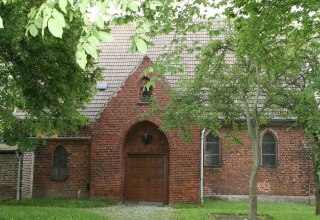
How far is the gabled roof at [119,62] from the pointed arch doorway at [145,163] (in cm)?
222

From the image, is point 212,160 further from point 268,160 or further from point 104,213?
point 104,213

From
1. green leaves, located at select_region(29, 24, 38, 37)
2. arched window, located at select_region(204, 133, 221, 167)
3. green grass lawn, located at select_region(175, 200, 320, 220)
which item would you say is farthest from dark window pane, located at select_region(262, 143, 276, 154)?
green leaves, located at select_region(29, 24, 38, 37)

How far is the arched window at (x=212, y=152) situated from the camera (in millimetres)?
20828

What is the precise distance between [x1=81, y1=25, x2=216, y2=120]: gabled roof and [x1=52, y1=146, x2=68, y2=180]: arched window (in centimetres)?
Result: 225

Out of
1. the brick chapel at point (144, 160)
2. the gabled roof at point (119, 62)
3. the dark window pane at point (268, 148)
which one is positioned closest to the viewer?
the brick chapel at point (144, 160)

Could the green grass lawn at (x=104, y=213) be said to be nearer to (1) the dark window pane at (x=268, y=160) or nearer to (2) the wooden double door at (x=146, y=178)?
(2) the wooden double door at (x=146, y=178)

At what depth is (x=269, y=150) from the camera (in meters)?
20.8

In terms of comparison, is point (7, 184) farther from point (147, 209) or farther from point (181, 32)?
point (181, 32)

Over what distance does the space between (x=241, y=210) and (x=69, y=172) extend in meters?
8.66

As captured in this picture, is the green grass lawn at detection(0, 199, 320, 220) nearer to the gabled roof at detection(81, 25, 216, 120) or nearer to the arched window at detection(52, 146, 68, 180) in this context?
the arched window at detection(52, 146, 68, 180)

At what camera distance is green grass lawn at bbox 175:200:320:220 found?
14366 millimetres

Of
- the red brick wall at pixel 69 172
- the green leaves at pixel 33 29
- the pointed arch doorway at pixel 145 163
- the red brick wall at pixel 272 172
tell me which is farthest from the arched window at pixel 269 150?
the green leaves at pixel 33 29

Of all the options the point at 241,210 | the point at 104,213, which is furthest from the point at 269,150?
the point at 104,213

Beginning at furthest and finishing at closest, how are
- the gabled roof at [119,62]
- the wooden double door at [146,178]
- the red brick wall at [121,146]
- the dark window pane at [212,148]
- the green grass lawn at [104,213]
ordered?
the dark window pane at [212,148] → the gabled roof at [119,62] → the wooden double door at [146,178] → the red brick wall at [121,146] → the green grass lawn at [104,213]
